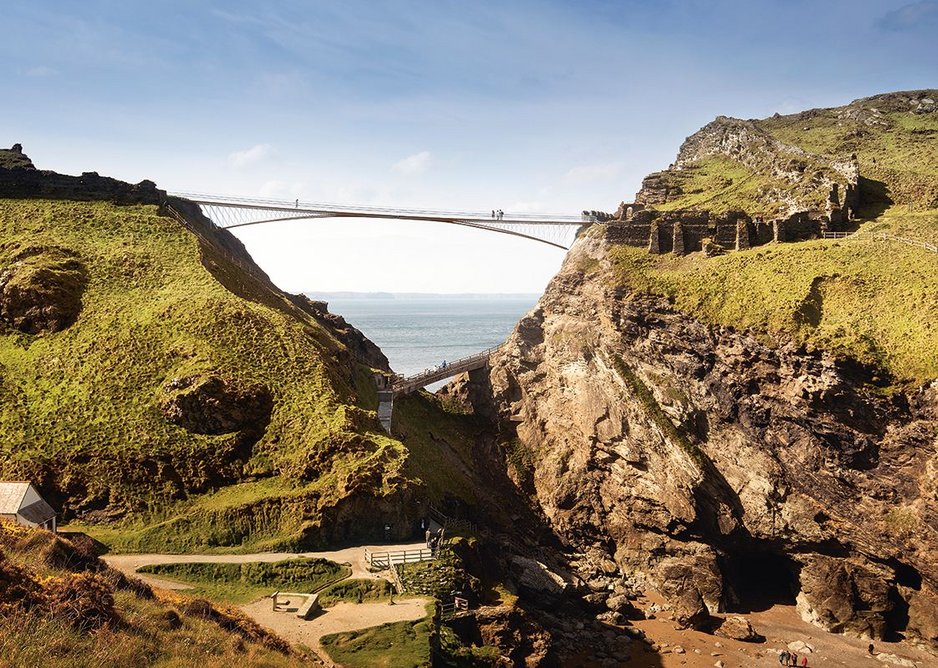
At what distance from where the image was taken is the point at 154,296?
167ft

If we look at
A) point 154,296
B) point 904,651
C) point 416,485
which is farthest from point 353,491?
point 904,651

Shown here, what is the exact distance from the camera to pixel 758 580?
193 ft

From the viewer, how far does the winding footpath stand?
95.4ft

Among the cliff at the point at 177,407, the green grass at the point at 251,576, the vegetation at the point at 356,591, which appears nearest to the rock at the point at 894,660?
the cliff at the point at 177,407

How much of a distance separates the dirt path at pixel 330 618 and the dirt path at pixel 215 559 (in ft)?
9.69

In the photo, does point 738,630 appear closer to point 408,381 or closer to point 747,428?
point 747,428

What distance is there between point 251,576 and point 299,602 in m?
3.63

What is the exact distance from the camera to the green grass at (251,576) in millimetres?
32000

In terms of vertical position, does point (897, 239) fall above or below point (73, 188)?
below

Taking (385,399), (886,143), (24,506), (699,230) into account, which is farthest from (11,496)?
(886,143)

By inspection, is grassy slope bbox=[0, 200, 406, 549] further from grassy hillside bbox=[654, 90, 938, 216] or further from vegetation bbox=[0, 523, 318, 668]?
grassy hillside bbox=[654, 90, 938, 216]

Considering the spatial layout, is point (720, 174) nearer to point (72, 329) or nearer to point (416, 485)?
point (416, 485)

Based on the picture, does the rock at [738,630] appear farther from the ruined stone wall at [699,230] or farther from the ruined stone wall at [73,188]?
the ruined stone wall at [73,188]

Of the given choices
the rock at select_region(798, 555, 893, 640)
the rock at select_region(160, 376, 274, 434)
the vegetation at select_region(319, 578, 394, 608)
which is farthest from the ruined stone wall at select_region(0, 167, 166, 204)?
the rock at select_region(798, 555, 893, 640)
